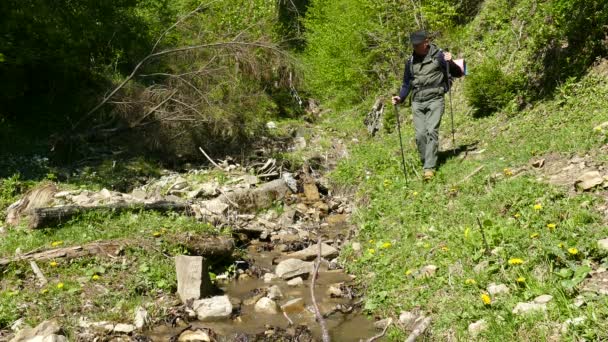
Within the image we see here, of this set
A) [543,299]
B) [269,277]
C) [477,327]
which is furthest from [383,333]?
[269,277]

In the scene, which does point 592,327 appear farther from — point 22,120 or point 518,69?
point 22,120

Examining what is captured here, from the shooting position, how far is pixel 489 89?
33.7ft

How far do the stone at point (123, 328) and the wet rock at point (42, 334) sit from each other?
1.73 feet

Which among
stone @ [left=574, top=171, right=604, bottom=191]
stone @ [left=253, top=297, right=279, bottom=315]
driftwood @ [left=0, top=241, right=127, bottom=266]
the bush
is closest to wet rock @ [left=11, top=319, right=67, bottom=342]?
driftwood @ [left=0, top=241, right=127, bottom=266]

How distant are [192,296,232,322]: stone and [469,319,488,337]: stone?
2681 millimetres

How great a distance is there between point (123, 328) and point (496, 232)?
12.2ft

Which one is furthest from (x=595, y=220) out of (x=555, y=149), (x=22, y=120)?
(x=22, y=120)

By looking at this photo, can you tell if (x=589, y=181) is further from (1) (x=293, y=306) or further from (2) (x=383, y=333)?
(1) (x=293, y=306)

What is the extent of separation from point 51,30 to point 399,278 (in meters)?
10.8

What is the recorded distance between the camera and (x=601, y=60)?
824 cm

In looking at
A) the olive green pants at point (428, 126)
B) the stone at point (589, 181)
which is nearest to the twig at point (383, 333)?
the stone at point (589, 181)

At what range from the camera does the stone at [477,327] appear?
3842 mm

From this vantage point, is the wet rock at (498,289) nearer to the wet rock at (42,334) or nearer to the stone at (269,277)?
the stone at (269,277)

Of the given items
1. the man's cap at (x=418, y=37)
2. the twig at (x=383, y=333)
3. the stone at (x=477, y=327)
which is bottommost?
the twig at (x=383, y=333)
